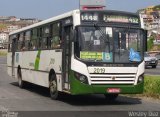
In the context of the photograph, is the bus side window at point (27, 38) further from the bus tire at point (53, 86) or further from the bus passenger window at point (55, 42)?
the bus tire at point (53, 86)

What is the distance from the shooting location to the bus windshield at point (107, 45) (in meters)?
13.8

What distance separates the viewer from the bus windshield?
13.8 m

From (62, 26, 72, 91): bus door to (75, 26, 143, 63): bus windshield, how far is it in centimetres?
66

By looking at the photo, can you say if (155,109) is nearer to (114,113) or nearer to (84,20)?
(114,113)

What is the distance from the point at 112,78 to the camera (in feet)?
45.6

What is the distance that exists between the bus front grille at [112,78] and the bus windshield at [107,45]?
1.46 feet

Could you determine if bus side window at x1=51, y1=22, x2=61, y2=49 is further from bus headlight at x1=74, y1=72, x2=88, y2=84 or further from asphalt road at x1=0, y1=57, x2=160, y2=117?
bus headlight at x1=74, y1=72, x2=88, y2=84

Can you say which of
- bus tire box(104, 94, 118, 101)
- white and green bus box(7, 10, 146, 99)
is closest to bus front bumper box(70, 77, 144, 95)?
white and green bus box(7, 10, 146, 99)

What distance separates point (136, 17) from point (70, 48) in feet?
7.60

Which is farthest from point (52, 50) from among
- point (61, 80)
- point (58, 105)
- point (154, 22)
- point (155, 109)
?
point (154, 22)

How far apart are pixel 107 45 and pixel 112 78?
3.28 ft

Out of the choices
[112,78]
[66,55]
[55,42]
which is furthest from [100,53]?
[55,42]

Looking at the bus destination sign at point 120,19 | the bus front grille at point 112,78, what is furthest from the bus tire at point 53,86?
the bus destination sign at point 120,19

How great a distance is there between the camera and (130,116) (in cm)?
1140
